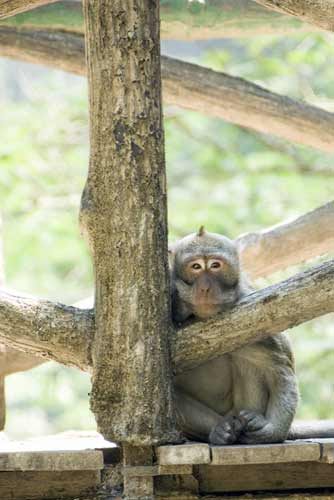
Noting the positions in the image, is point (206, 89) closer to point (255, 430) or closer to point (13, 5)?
point (13, 5)

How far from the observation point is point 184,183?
49.5 feet

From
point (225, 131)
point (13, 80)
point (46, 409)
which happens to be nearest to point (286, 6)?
point (225, 131)

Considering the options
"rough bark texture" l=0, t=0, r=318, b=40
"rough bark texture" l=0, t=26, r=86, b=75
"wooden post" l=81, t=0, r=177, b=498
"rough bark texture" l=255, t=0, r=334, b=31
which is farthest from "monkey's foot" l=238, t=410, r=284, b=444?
"rough bark texture" l=0, t=0, r=318, b=40

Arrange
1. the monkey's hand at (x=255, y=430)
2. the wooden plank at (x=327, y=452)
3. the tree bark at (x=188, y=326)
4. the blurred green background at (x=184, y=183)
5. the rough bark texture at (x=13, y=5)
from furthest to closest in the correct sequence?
the blurred green background at (x=184, y=183) < the rough bark texture at (x=13, y=5) < the monkey's hand at (x=255, y=430) < the tree bark at (x=188, y=326) < the wooden plank at (x=327, y=452)

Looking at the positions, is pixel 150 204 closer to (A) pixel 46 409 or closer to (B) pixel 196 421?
(B) pixel 196 421

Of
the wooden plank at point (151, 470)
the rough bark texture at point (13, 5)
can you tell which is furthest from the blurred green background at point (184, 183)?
the wooden plank at point (151, 470)

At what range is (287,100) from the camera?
761 cm

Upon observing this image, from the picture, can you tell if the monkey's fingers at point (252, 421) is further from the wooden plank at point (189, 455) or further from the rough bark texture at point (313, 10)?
the rough bark texture at point (313, 10)

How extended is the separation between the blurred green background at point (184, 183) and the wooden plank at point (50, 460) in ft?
20.5

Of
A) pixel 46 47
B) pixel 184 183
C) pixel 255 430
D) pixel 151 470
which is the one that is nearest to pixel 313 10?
pixel 255 430

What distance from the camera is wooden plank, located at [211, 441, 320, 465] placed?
4.76m

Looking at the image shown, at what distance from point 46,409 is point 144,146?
11.8 metres

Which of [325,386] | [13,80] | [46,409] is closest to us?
[325,386]

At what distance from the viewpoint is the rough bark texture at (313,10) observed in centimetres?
506
